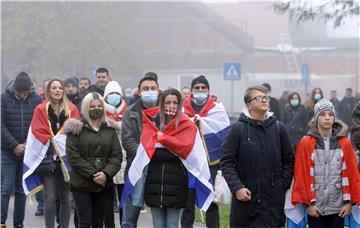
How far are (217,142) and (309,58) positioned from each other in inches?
1811

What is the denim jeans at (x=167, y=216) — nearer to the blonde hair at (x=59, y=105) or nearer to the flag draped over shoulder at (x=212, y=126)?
the flag draped over shoulder at (x=212, y=126)

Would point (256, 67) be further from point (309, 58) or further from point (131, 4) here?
point (131, 4)

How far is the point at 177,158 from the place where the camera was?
315 inches

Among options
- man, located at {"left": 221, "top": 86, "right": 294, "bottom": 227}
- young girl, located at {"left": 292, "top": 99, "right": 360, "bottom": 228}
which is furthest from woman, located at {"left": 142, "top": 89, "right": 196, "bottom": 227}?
young girl, located at {"left": 292, "top": 99, "right": 360, "bottom": 228}

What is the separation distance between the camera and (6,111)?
10977 mm

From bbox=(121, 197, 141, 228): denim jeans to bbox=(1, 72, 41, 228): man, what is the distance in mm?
2576

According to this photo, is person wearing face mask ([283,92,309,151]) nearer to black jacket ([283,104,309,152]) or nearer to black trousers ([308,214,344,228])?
black jacket ([283,104,309,152])

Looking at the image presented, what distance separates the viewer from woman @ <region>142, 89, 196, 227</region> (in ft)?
25.8

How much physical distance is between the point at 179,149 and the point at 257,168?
3.13ft

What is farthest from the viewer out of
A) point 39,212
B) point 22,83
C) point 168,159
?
point 39,212

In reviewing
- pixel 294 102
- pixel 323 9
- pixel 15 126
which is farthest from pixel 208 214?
pixel 294 102

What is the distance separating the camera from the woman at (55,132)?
961cm

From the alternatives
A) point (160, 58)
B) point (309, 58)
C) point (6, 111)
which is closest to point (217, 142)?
point (6, 111)

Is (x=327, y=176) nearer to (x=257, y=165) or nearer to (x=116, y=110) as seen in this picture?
(x=257, y=165)
